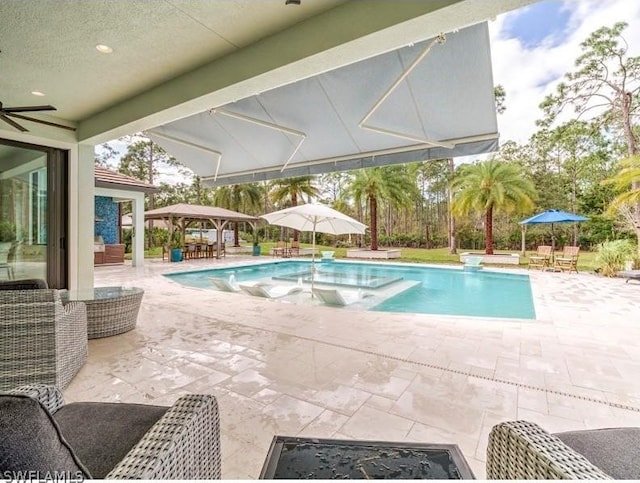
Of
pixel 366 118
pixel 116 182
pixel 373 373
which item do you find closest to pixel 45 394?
pixel 373 373

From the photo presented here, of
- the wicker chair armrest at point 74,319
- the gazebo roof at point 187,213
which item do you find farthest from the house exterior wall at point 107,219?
the wicker chair armrest at point 74,319

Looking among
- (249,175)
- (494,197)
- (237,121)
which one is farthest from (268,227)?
(237,121)

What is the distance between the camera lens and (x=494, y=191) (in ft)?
52.4

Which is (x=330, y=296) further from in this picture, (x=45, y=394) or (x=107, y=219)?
(x=107, y=219)

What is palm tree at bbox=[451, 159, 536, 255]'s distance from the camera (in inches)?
628

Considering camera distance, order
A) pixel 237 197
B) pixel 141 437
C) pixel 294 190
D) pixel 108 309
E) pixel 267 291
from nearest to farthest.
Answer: pixel 141 437 → pixel 108 309 → pixel 267 291 → pixel 294 190 → pixel 237 197

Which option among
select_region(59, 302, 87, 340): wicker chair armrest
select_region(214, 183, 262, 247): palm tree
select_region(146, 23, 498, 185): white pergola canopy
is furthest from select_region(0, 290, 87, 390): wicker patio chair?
select_region(214, 183, 262, 247): palm tree

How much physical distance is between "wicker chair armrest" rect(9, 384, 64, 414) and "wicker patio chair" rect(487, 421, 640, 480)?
202 centimetres

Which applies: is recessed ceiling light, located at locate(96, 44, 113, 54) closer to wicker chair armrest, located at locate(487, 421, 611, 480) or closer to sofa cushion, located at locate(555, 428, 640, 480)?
wicker chair armrest, located at locate(487, 421, 611, 480)

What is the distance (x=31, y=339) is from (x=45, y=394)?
4.89 ft

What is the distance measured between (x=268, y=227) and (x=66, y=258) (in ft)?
92.1

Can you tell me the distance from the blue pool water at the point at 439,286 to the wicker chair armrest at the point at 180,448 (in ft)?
20.7

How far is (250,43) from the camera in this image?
11.3 ft

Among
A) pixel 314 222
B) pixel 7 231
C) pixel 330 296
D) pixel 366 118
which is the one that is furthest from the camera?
pixel 314 222
